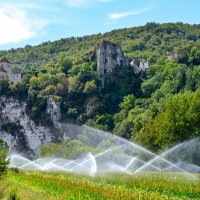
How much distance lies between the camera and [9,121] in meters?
144

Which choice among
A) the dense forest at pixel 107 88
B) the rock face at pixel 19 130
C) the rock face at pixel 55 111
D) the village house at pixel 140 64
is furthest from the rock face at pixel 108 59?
the rock face at pixel 19 130

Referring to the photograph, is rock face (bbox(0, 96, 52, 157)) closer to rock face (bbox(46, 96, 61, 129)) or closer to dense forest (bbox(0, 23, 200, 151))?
dense forest (bbox(0, 23, 200, 151))

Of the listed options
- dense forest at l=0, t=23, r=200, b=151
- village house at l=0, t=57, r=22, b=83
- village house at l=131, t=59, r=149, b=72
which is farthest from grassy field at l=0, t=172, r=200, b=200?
village house at l=131, t=59, r=149, b=72

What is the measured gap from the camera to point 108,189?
26312 millimetres

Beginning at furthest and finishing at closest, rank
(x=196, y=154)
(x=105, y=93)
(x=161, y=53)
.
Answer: (x=161, y=53) < (x=105, y=93) < (x=196, y=154)

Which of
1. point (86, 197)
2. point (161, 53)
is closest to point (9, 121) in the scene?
point (161, 53)

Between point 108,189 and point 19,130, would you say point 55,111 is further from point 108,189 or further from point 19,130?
point 108,189

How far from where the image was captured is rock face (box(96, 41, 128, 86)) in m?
155

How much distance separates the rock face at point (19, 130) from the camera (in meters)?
140

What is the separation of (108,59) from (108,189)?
130 metres

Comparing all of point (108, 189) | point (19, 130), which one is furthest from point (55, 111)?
point (108, 189)

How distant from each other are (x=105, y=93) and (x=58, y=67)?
73.0 ft

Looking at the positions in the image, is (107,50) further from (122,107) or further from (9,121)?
(9,121)

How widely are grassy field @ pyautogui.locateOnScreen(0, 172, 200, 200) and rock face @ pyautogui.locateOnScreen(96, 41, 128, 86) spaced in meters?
121
